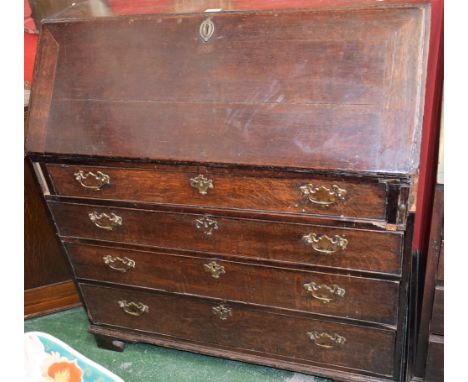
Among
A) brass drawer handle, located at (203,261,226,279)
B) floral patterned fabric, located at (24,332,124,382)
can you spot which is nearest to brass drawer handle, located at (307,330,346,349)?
brass drawer handle, located at (203,261,226,279)

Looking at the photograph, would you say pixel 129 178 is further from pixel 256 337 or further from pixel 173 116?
pixel 256 337

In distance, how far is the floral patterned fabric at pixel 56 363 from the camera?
1.17 meters

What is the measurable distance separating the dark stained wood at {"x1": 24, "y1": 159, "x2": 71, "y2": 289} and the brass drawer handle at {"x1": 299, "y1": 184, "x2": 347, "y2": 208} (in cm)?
124

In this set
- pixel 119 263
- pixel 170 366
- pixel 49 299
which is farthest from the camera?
pixel 49 299

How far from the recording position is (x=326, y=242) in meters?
1.47

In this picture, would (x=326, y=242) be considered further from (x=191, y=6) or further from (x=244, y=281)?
(x=191, y=6)

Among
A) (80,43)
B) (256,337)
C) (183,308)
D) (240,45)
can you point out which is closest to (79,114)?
(80,43)

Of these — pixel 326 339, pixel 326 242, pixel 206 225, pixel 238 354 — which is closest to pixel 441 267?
pixel 326 242

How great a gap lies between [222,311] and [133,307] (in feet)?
Result: 1.26

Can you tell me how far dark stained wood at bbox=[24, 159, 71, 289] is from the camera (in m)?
2.16

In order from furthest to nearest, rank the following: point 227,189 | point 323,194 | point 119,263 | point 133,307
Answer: point 133,307
point 119,263
point 227,189
point 323,194

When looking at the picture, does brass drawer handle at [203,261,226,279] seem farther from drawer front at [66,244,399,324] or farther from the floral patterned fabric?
the floral patterned fabric

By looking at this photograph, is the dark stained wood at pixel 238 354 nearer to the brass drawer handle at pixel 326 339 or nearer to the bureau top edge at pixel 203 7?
the brass drawer handle at pixel 326 339

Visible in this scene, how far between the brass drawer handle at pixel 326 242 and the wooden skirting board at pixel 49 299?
136 cm
